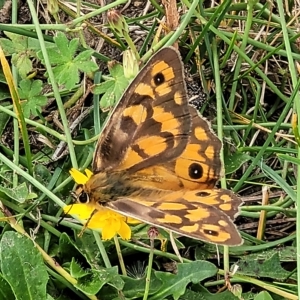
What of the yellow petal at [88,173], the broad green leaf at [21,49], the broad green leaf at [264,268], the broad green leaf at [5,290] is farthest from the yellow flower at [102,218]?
the broad green leaf at [21,49]

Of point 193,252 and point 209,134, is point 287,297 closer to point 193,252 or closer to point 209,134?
point 193,252

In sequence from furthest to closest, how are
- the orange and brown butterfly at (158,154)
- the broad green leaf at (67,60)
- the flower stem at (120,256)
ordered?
the broad green leaf at (67,60), the flower stem at (120,256), the orange and brown butterfly at (158,154)

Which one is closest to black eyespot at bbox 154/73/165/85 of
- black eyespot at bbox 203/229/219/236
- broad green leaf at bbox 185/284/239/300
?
black eyespot at bbox 203/229/219/236

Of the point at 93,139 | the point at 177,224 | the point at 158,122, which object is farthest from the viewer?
the point at 93,139

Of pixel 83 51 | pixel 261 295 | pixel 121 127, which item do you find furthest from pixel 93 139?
pixel 261 295

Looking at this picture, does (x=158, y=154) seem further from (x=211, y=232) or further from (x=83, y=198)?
(x=211, y=232)

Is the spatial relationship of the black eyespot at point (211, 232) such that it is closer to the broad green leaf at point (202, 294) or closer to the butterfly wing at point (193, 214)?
the butterfly wing at point (193, 214)
